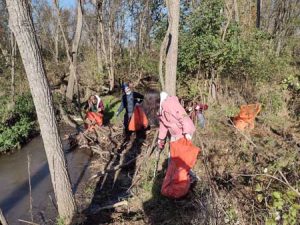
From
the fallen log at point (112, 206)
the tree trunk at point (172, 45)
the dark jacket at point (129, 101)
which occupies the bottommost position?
the fallen log at point (112, 206)

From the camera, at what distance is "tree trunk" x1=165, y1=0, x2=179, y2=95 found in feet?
19.9

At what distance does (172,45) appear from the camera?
20.6 feet

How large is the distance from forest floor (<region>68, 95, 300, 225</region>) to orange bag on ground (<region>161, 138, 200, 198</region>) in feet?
0.68

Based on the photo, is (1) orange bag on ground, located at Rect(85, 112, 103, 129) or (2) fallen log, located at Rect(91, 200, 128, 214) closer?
(2) fallen log, located at Rect(91, 200, 128, 214)

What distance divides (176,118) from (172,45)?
1.69 m

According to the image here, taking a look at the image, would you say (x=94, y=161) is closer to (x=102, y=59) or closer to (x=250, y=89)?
(x=250, y=89)

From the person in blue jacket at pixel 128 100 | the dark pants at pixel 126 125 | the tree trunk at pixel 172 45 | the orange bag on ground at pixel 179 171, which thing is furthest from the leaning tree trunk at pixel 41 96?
the dark pants at pixel 126 125

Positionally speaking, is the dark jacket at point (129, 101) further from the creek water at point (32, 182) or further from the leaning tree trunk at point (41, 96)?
the leaning tree trunk at point (41, 96)

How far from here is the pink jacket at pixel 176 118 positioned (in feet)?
17.7

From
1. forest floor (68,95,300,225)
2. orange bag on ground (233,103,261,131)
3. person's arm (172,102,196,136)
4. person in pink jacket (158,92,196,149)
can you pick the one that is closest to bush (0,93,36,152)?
forest floor (68,95,300,225)

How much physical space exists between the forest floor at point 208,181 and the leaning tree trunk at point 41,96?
0.52 m

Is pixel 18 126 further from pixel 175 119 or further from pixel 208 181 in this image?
pixel 208 181

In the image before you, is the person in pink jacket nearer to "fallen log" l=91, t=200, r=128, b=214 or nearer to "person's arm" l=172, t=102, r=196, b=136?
"person's arm" l=172, t=102, r=196, b=136

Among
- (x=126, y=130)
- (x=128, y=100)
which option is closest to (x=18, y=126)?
(x=126, y=130)
